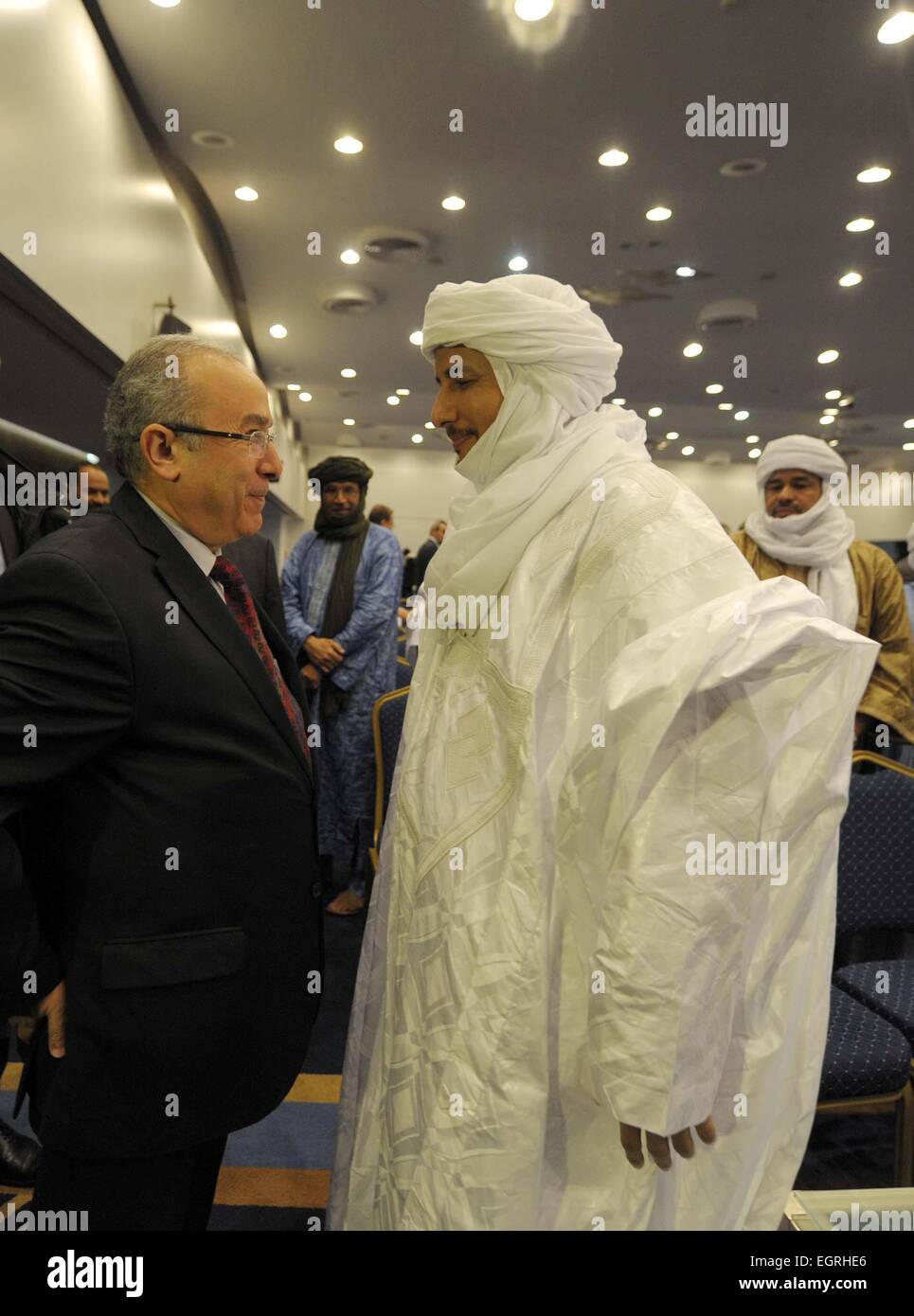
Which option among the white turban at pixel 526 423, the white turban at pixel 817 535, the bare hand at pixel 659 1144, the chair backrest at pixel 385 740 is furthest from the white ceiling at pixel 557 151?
the bare hand at pixel 659 1144

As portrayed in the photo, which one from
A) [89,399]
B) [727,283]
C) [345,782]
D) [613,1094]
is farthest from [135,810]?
[727,283]

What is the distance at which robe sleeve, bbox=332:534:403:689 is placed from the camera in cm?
347

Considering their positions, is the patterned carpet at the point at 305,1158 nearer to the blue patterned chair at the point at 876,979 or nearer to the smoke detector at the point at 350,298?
the blue patterned chair at the point at 876,979

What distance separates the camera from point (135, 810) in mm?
1047

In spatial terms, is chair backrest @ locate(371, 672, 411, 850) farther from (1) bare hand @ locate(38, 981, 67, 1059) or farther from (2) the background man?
(1) bare hand @ locate(38, 981, 67, 1059)

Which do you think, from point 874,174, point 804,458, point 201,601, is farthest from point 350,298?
point 201,601

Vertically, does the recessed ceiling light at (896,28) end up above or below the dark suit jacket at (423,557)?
above

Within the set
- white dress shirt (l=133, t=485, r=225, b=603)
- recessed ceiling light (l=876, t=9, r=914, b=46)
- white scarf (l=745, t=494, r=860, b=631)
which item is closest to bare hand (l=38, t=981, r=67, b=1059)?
white dress shirt (l=133, t=485, r=225, b=603)

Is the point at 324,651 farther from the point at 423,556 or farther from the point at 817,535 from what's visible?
the point at 423,556

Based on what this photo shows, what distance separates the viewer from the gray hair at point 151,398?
117cm

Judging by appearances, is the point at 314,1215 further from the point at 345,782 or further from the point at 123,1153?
the point at 345,782

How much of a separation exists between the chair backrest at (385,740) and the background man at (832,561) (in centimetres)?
130

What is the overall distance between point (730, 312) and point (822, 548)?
6.38 m

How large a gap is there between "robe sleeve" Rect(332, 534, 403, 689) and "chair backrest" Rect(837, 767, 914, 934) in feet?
6.30
